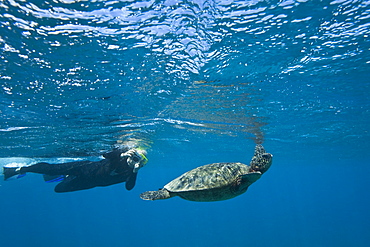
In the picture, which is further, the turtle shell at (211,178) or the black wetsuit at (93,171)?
the black wetsuit at (93,171)

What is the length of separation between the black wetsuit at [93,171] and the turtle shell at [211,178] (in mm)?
5843

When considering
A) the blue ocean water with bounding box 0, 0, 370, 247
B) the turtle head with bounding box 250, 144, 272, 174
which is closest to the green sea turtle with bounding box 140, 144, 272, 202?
the turtle head with bounding box 250, 144, 272, 174

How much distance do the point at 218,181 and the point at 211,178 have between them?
0.18 metres

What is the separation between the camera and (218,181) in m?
4.65

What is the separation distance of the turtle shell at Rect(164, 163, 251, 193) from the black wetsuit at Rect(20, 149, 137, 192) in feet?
19.2

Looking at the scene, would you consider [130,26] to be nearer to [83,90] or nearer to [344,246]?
[83,90]

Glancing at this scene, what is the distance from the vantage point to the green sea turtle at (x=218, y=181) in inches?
177

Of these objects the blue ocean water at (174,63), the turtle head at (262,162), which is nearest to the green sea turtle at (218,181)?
the turtle head at (262,162)

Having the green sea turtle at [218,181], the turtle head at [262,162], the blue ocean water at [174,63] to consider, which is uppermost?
the blue ocean water at [174,63]

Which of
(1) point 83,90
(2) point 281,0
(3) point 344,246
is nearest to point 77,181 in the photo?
(1) point 83,90

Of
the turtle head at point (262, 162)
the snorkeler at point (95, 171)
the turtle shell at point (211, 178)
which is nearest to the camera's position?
the turtle head at point (262, 162)

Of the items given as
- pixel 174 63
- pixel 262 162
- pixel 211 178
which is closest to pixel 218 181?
pixel 211 178

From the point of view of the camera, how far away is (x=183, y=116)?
15086 mm

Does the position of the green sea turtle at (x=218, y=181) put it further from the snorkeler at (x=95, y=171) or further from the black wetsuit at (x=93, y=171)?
the black wetsuit at (x=93, y=171)
